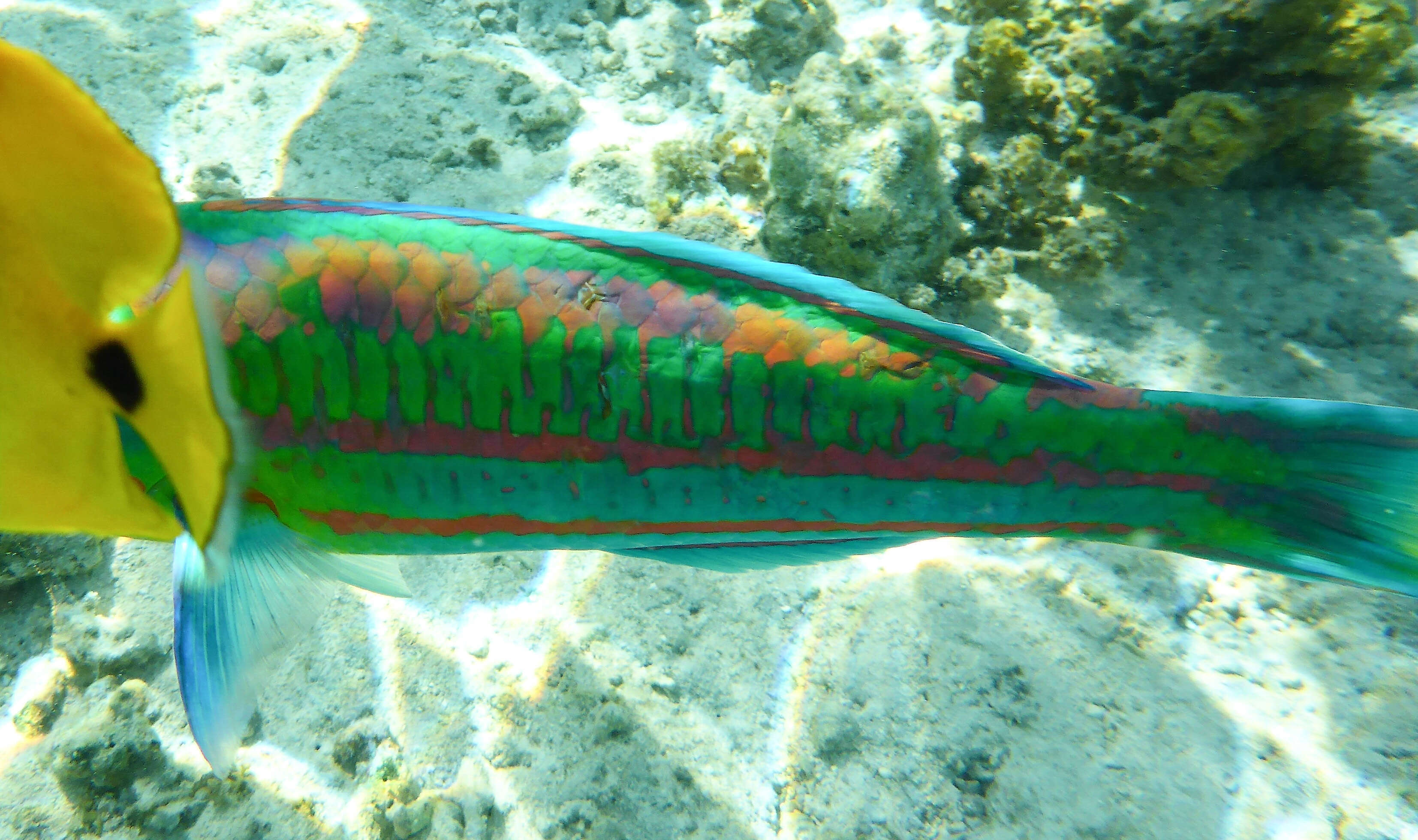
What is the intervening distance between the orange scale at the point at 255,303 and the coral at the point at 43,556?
1.90 meters

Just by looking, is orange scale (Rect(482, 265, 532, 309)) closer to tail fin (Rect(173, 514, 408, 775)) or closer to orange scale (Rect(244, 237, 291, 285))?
orange scale (Rect(244, 237, 291, 285))

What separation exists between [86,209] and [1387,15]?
4690 millimetres

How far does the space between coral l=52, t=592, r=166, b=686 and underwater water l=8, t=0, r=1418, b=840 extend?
11 millimetres

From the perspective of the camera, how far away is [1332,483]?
4.72 ft

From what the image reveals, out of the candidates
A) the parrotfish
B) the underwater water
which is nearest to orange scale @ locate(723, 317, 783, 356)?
the parrotfish

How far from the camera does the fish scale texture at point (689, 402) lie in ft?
4.58

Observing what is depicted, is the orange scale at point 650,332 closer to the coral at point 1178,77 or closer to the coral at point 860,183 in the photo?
the coral at point 860,183

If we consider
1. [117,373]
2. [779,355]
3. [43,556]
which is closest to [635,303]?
[779,355]

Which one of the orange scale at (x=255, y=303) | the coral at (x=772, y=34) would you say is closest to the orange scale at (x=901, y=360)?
the orange scale at (x=255, y=303)

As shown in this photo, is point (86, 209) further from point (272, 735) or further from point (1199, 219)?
point (1199, 219)

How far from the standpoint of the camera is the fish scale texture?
1.40 metres

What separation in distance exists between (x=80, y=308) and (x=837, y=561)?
1777mm

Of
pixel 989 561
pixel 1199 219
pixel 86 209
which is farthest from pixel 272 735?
pixel 1199 219

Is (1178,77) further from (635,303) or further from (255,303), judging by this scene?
(255,303)
